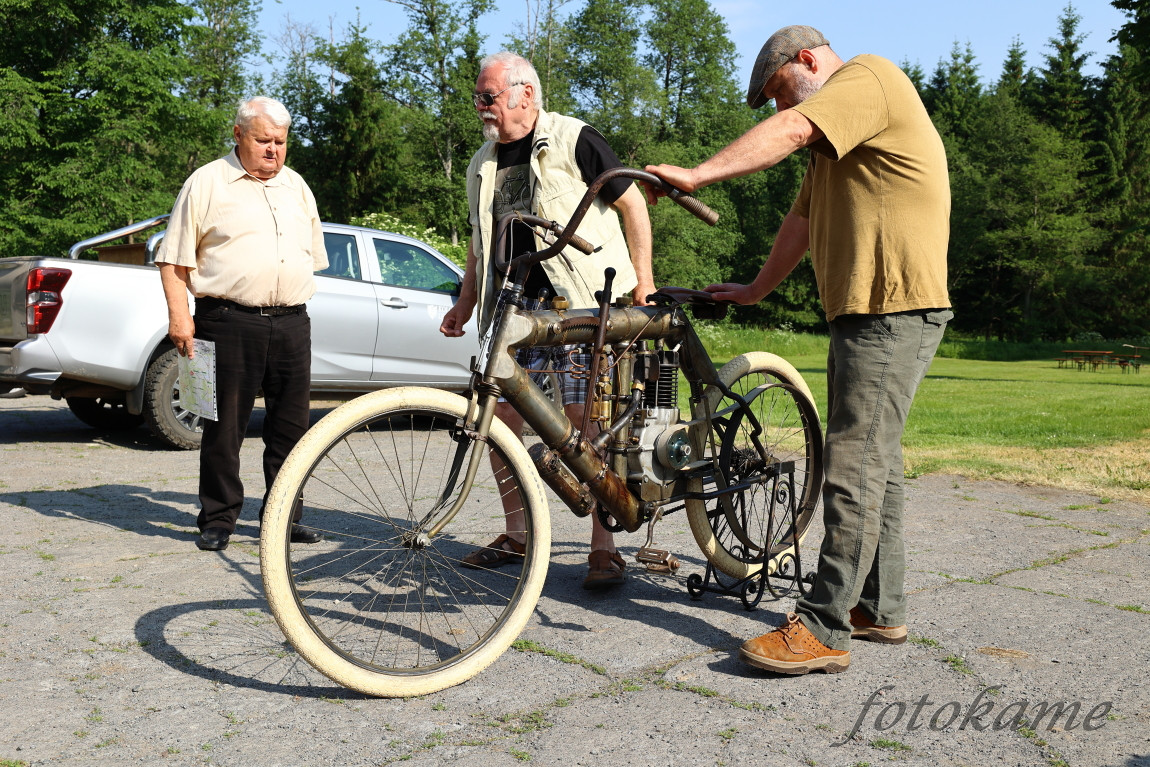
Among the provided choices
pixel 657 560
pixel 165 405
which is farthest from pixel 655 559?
pixel 165 405

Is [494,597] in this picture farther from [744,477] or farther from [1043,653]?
[1043,653]

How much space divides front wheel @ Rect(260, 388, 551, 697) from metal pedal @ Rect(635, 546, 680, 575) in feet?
1.65

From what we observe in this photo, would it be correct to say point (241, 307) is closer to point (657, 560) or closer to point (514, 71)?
point (514, 71)

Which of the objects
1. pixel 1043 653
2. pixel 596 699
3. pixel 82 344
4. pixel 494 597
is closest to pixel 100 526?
pixel 494 597

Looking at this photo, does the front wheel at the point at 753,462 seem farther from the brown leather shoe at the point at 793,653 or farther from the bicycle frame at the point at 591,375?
the brown leather shoe at the point at 793,653

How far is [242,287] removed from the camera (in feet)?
16.8

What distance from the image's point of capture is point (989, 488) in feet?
22.6

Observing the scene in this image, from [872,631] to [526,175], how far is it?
2.24m

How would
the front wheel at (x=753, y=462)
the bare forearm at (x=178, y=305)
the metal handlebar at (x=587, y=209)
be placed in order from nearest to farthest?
the metal handlebar at (x=587, y=209) < the front wheel at (x=753, y=462) < the bare forearm at (x=178, y=305)

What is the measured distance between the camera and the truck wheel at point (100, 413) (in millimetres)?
9609

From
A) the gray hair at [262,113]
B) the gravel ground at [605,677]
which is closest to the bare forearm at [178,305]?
the gray hair at [262,113]

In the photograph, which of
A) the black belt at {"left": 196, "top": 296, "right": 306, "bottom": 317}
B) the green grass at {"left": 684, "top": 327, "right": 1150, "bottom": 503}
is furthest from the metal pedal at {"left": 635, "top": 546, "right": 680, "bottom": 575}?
the black belt at {"left": 196, "top": 296, "right": 306, "bottom": 317}

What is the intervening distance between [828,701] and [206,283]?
3.48m

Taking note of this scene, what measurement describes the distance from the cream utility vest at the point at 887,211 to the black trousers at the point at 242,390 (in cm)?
290
